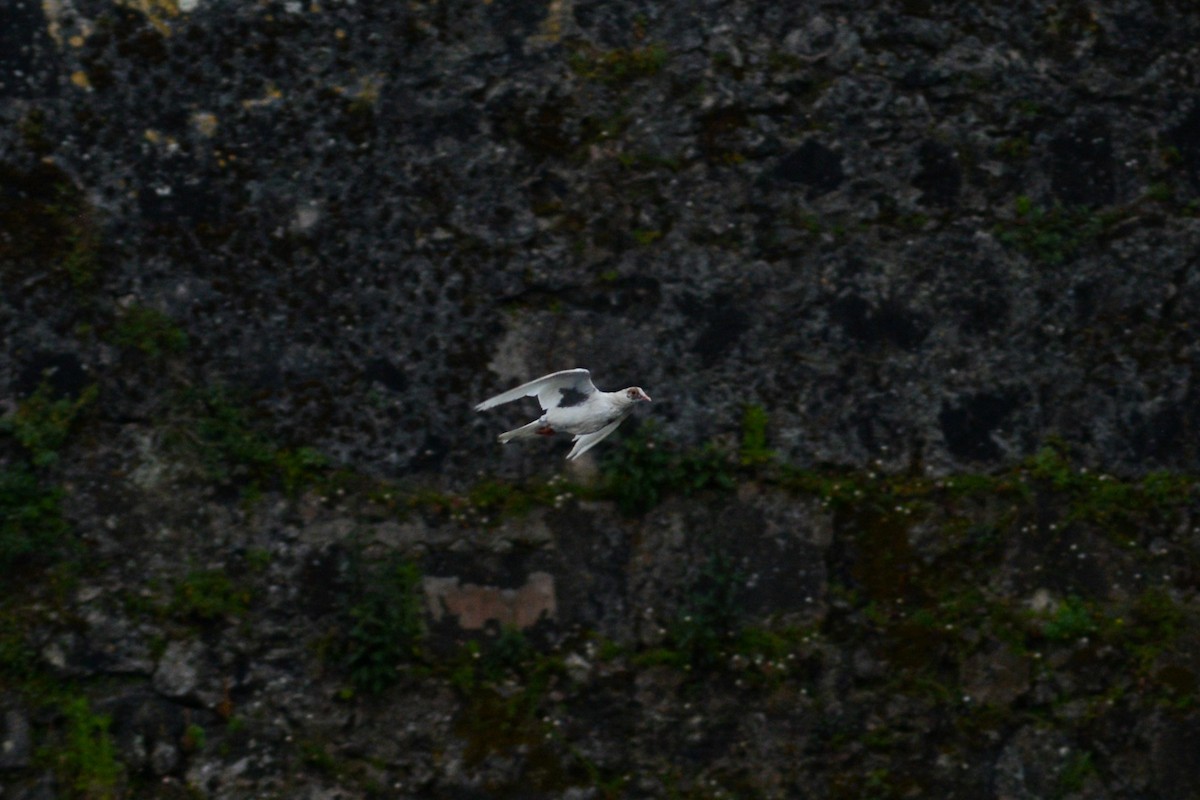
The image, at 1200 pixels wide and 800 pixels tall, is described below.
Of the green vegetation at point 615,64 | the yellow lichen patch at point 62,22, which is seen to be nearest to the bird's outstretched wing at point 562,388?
the green vegetation at point 615,64

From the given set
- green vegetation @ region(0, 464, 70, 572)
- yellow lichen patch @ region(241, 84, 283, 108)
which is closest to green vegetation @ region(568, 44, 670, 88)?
yellow lichen patch @ region(241, 84, 283, 108)

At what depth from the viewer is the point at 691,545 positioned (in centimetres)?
930

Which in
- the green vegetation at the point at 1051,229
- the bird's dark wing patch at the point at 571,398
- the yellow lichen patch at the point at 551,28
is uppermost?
the yellow lichen patch at the point at 551,28

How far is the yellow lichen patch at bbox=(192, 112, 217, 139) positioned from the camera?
369 inches

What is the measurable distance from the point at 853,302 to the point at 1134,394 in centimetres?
171

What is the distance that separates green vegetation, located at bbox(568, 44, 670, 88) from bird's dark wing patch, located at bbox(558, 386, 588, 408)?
271cm

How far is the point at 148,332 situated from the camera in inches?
359

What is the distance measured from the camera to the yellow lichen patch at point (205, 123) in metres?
9.37

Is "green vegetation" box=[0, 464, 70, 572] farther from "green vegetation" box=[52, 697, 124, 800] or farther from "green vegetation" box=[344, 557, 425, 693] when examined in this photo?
"green vegetation" box=[344, 557, 425, 693]

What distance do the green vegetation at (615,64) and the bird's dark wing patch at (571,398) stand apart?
2711mm

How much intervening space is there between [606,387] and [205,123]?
270 centimetres

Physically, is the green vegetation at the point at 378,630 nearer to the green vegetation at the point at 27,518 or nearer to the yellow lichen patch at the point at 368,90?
the green vegetation at the point at 27,518

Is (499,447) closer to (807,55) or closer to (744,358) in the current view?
(744,358)

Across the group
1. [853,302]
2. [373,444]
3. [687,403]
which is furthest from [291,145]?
[853,302]
